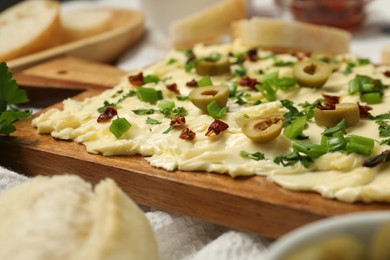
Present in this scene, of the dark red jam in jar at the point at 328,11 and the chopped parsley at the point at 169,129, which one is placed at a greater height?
the chopped parsley at the point at 169,129

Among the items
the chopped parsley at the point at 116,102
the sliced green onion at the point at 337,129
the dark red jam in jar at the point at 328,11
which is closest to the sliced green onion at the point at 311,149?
the sliced green onion at the point at 337,129

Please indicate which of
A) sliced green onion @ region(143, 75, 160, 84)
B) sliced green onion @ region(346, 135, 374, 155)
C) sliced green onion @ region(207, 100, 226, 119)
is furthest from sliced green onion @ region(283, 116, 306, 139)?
sliced green onion @ region(143, 75, 160, 84)

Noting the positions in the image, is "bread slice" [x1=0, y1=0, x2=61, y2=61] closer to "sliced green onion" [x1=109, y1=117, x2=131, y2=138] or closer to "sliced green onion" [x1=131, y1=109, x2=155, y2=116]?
"sliced green onion" [x1=131, y1=109, x2=155, y2=116]

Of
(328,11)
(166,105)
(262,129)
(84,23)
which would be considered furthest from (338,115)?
(84,23)

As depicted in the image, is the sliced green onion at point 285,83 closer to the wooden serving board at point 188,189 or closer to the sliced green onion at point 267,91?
the sliced green onion at point 267,91

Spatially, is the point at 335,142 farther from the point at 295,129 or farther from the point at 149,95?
the point at 149,95

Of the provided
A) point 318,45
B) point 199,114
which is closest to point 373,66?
point 318,45
